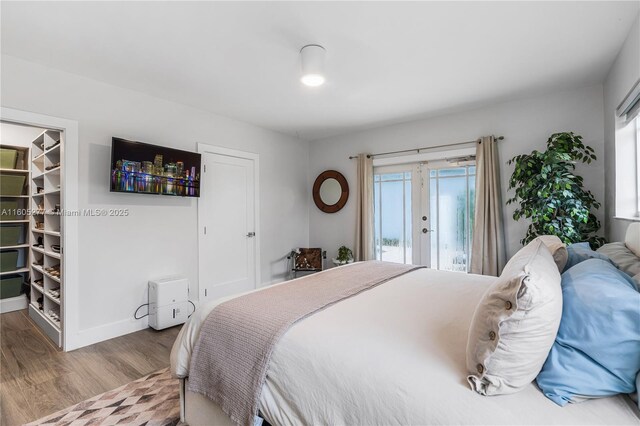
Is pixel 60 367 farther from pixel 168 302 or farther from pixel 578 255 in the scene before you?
pixel 578 255

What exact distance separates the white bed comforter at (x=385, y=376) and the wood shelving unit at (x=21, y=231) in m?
3.72

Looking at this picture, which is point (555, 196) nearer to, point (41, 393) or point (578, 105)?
point (578, 105)

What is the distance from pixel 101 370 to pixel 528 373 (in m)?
2.86

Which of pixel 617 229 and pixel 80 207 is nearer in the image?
pixel 617 229

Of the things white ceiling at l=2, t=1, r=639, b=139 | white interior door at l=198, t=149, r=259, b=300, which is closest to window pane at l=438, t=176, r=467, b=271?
white ceiling at l=2, t=1, r=639, b=139

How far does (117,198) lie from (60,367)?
1.50 m

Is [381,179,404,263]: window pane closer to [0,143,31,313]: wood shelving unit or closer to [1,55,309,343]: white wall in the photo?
[1,55,309,343]: white wall

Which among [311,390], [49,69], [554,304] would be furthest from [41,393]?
[554,304]

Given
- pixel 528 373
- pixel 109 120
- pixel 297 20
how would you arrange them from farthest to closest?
1. pixel 109 120
2. pixel 297 20
3. pixel 528 373

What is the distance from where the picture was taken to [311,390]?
3.71 feet

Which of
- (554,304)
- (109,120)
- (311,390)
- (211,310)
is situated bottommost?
(311,390)

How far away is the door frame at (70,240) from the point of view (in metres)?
2.67

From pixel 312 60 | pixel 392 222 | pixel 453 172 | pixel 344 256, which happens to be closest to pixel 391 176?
pixel 392 222

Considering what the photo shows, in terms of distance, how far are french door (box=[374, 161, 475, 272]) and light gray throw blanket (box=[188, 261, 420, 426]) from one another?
2.45 m
